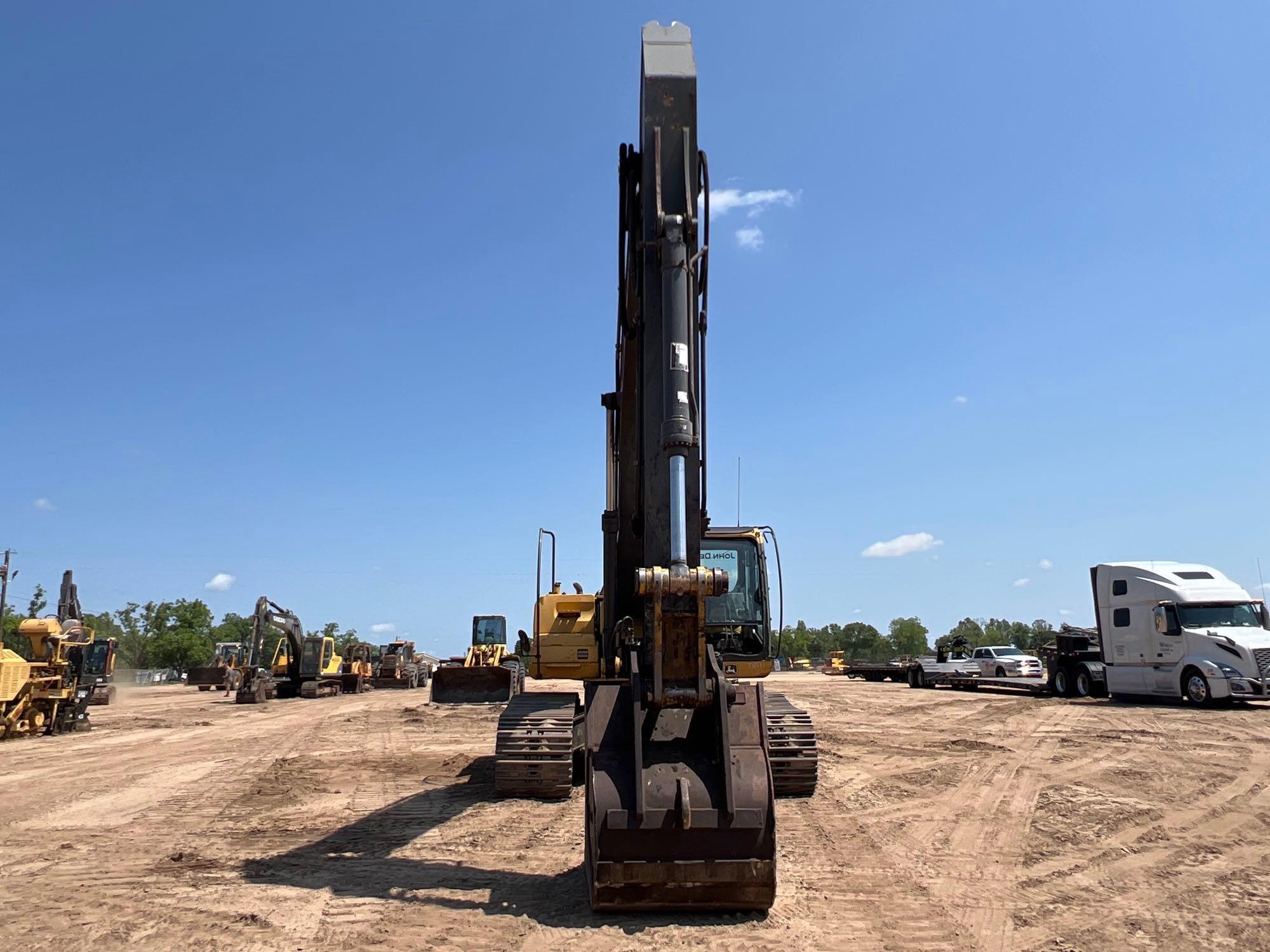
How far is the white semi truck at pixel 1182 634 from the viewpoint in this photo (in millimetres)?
18266

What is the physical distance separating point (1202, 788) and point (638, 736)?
8.12 meters

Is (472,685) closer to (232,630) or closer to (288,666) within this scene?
(288,666)

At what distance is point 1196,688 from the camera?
19.0 meters

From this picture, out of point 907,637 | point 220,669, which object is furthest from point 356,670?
point 907,637

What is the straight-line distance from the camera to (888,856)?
6.54 metres

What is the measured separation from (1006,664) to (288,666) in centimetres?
2705

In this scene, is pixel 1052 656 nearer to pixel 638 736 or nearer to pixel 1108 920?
pixel 1108 920

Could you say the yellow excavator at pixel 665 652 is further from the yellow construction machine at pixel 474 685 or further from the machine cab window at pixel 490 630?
the machine cab window at pixel 490 630

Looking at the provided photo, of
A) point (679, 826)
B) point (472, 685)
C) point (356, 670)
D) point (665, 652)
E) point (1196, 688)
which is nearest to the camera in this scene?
point (679, 826)

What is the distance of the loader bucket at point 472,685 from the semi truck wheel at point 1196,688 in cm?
1696

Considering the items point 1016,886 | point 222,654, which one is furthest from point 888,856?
point 222,654

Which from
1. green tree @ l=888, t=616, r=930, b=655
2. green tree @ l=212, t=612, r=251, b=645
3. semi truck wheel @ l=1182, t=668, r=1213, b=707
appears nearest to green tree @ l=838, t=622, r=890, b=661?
green tree @ l=888, t=616, r=930, b=655

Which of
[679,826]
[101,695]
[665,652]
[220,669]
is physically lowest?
[101,695]

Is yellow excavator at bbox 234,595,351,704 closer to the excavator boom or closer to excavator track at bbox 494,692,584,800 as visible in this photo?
excavator track at bbox 494,692,584,800
